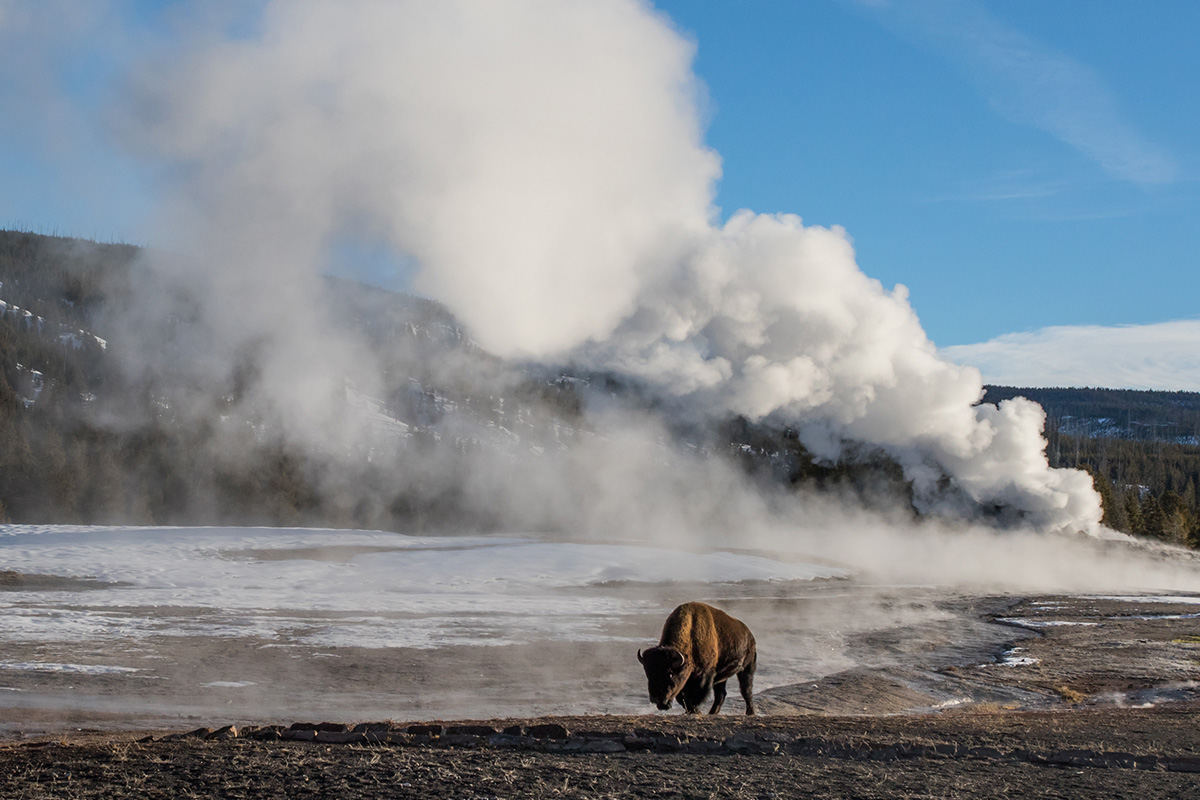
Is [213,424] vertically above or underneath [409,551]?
above

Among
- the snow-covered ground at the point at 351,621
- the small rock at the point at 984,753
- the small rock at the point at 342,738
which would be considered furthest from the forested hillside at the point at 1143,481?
the small rock at the point at 342,738

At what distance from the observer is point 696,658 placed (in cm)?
1217

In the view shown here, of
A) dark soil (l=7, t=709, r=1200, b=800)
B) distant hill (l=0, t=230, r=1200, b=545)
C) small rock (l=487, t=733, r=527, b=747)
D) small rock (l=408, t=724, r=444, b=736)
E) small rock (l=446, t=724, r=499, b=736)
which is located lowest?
small rock (l=446, t=724, r=499, b=736)

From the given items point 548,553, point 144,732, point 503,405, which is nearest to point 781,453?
point 548,553

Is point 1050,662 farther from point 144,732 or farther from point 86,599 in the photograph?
point 86,599

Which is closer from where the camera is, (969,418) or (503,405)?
(969,418)

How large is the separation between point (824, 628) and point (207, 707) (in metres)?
20.5

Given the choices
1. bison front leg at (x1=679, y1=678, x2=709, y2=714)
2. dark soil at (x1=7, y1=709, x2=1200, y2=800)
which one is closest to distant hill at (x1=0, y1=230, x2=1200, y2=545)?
bison front leg at (x1=679, y1=678, x2=709, y2=714)

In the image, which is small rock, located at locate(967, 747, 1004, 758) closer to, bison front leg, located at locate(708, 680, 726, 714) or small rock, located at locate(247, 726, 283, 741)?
bison front leg, located at locate(708, 680, 726, 714)

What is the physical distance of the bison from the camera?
11172mm

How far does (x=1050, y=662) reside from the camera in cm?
2386

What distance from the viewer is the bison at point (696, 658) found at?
1117 centimetres

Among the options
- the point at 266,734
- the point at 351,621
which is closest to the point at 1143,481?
the point at 351,621

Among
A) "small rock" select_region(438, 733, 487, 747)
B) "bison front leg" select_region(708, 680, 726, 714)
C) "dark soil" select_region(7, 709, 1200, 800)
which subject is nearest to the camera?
"dark soil" select_region(7, 709, 1200, 800)
